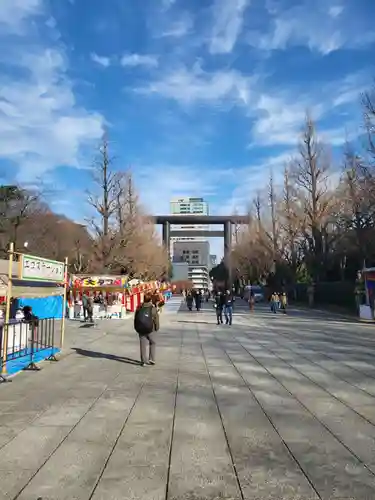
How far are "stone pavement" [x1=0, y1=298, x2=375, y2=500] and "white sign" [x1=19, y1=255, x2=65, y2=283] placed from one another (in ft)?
6.16

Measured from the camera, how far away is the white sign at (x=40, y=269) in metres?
8.93

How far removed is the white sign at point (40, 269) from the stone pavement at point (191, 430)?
6.16 feet

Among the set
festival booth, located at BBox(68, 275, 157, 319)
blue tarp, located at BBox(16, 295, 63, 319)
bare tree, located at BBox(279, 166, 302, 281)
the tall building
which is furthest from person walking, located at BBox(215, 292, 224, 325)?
the tall building

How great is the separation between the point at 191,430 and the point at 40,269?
563 cm

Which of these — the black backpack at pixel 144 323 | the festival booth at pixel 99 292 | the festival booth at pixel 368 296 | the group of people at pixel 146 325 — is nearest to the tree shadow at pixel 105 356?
the group of people at pixel 146 325

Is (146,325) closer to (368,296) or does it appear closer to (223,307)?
(223,307)

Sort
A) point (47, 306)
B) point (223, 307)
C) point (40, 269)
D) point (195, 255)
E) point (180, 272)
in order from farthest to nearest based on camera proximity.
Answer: point (195, 255)
point (180, 272)
point (47, 306)
point (223, 307)
point (40, 269)

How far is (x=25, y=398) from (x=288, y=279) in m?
47.2

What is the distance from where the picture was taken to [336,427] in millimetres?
5434

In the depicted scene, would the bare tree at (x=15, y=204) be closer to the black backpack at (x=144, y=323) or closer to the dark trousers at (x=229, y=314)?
the dark trousers at (x=229, y=314)

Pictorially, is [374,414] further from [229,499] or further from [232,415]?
[229,499]

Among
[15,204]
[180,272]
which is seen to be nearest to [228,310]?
[15,204]

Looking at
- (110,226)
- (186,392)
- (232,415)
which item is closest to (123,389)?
(186,392)

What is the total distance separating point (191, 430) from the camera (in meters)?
5.38
